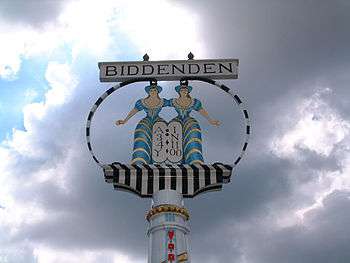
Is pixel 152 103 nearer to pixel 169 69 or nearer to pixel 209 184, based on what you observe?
pixel 169 69

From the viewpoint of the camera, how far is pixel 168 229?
56.2 ft

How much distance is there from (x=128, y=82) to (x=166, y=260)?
7.24 m

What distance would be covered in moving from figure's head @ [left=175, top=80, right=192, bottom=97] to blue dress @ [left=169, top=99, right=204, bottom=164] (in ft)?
1.28

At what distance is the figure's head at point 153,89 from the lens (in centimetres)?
2076

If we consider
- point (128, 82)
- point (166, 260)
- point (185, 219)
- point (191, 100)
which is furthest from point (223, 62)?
point (166, 260)

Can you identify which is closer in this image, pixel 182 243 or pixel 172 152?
pixel 182 243

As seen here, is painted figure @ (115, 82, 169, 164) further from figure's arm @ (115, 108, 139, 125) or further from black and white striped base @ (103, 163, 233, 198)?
black and white striped base @ (103, 163, 233, 198)

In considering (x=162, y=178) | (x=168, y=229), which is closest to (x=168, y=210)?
(x=168, y=229)

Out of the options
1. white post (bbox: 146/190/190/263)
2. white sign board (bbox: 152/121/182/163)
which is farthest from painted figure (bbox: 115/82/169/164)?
white post (bbox: 146/190/190/263)

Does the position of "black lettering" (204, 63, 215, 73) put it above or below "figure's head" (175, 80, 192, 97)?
above

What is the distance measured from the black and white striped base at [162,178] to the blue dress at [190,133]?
0.61 meters

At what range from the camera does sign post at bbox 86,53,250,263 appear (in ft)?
56.9

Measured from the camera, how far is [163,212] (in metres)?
17.5

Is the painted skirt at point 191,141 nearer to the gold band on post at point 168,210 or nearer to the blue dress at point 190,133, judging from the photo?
the blue dress at point 190,133
